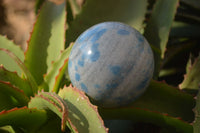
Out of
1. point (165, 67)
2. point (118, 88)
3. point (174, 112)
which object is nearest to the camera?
point (118, 88)

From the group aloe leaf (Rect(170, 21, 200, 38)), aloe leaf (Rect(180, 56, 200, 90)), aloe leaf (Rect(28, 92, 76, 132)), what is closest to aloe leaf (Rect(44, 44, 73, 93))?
aloe leaf (Rect(28, 92, 76, 132))

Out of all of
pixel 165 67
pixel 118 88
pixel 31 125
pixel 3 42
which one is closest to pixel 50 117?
pixel 31 125

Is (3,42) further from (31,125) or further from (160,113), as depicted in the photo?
(160,113)

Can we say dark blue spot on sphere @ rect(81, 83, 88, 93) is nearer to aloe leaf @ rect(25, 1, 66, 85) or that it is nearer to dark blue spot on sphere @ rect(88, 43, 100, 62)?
dark blue spot on sphere @ rect(88, 43, 100, 62)

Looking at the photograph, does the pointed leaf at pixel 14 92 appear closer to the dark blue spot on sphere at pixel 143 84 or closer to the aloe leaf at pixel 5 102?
the aloe leaf at pixel 5 102

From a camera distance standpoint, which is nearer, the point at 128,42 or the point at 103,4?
the point at 128,42

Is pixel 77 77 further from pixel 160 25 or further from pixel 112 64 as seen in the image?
pixel 160 25

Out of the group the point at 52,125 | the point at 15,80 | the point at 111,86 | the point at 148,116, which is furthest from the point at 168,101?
the point at 15,80
